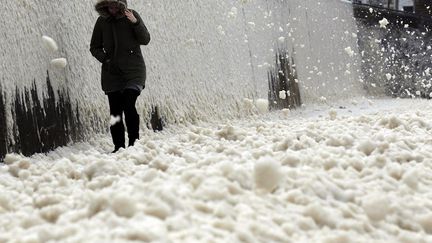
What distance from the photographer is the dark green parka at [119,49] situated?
18.3 ft

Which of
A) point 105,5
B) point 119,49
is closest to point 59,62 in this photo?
point 119,49

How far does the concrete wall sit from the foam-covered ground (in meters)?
2.10

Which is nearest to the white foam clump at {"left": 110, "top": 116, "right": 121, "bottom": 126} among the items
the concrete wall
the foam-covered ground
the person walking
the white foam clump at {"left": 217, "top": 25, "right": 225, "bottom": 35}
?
the person walking

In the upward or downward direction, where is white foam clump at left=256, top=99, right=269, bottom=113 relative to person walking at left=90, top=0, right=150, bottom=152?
downward

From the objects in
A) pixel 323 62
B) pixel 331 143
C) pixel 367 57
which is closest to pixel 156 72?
pixel 331 143

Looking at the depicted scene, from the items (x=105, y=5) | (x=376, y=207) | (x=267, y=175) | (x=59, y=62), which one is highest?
(x=105, y=5)

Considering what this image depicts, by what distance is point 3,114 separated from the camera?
5215 millimetres

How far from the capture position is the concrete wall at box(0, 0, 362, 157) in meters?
5.53

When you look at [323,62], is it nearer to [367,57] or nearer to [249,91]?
[367,57]

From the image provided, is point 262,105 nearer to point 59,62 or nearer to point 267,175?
point 59,62

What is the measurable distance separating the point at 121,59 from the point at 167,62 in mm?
2355

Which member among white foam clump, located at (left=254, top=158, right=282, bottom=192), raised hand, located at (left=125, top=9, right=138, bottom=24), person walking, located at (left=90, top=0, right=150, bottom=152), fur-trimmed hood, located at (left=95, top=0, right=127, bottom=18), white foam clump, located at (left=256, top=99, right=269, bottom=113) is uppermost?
fur-trimmed hood, located at (left=95, top=0, right=127, bottom=18)

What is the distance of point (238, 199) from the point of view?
2348 mm

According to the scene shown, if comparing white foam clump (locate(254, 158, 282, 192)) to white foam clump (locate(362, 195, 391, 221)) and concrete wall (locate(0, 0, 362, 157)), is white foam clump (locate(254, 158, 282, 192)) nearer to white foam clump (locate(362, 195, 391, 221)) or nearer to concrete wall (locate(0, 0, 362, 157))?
white foam clump (locate(362, 195, 391, 221))
